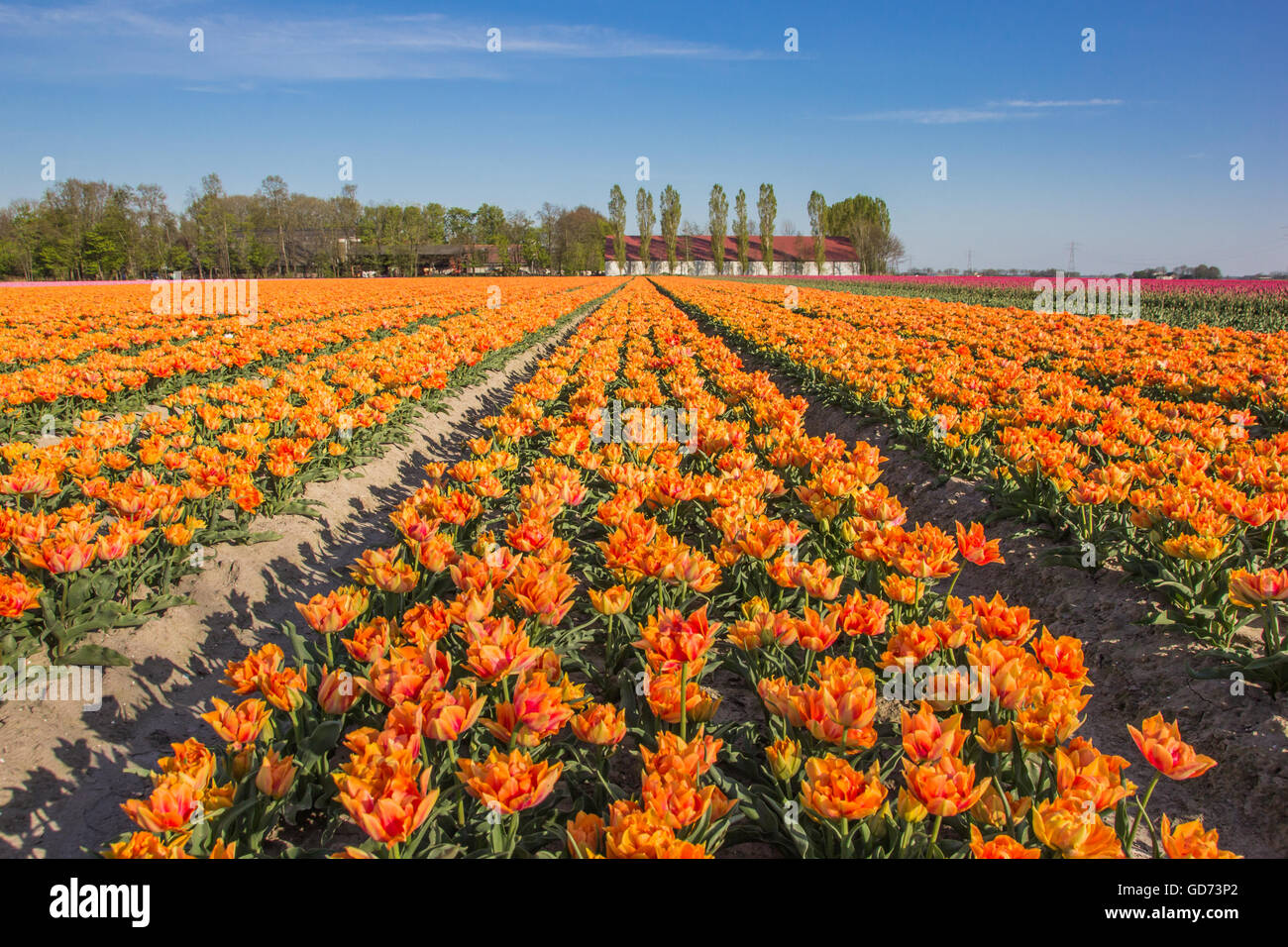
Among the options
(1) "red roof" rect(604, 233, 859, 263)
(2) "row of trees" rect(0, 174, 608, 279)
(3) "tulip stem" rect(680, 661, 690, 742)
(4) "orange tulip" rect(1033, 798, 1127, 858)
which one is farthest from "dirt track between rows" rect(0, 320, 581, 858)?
(1) "red roof" rect(604, 233, 859, 263)

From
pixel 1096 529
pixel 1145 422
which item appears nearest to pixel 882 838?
pixel 1096 529

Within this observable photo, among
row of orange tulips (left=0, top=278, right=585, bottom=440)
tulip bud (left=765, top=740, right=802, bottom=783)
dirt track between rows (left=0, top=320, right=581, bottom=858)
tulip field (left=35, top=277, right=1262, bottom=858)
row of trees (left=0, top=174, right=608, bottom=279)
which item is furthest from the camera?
row of trees (left=0, top=174, right=608, bottom=279)

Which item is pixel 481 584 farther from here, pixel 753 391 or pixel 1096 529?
pixel 753 391

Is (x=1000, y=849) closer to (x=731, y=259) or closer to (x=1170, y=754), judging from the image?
(x=1170, y=754)

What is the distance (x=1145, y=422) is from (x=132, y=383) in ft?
33.5

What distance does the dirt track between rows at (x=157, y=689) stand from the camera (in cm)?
268

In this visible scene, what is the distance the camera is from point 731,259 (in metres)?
92.5

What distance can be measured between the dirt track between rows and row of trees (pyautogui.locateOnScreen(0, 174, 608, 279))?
2856 inches

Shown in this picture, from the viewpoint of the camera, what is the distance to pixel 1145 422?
5.73 metres

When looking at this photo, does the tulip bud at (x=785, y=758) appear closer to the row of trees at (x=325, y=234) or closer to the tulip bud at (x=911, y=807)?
the tulip bud at (x=911, y=807)

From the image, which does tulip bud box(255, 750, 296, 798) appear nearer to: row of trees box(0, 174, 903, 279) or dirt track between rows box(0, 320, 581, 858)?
dirt track between rows box(0, 320, 581, 858)

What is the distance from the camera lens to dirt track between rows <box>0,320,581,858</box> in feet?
8.79

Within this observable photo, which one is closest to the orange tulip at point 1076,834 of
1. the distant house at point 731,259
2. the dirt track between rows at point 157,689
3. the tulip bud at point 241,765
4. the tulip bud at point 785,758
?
the tulip bud at point 785,758
